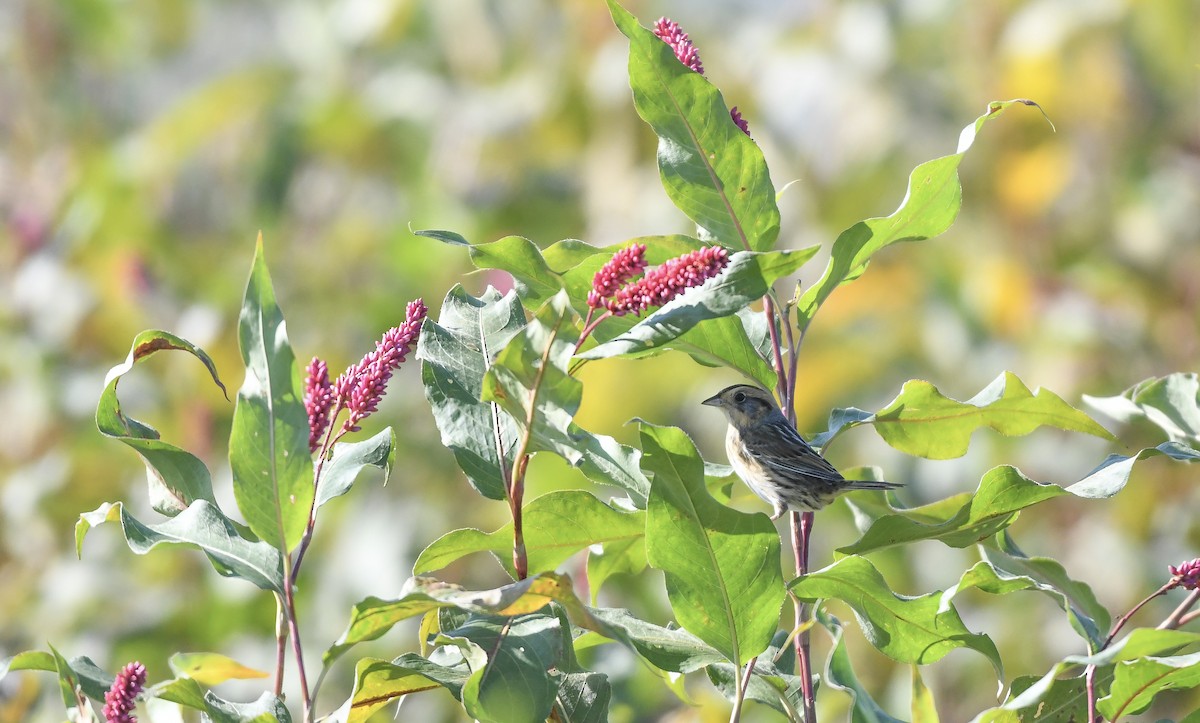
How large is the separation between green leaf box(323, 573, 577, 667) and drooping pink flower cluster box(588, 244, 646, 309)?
0.25m

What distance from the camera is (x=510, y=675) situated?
1205 millimetres

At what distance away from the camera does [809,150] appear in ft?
18.3

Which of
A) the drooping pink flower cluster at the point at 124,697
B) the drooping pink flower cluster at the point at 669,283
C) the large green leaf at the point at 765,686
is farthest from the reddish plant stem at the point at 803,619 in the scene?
the drooping pink flower cluster at the point at 124,697

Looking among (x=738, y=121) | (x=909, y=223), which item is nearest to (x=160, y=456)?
(x=738, y=121)

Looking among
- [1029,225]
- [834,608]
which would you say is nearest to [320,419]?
[834,608]

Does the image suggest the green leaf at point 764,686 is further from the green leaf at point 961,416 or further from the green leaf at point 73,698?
the green leaf at point 73,698

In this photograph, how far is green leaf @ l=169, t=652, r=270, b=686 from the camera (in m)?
1.39

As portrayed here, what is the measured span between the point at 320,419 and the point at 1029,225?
5.00m

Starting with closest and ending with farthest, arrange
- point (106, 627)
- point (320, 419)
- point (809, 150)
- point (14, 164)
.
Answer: point (320, 419) → point (106, 627) → point (809, 150) → point (14, 164)

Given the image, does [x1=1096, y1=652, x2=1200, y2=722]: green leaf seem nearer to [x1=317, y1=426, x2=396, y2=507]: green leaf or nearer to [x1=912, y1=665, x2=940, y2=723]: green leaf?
[x1=912, y1=665, x2=940, y2=723]: green leaf

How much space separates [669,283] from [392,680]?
1.63 feet

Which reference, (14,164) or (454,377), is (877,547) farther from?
(14,164)

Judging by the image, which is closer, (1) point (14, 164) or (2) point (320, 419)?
(2) point (320, 419)

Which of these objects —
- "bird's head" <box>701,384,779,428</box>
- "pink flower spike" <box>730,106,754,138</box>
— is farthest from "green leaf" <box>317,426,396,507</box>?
"bird's head" <box>701,384,779,428</box>
